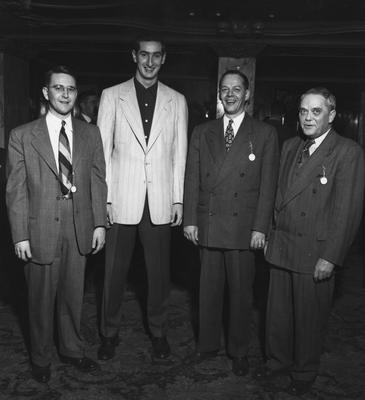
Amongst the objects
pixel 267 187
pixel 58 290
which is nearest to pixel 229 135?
pixel 267 187

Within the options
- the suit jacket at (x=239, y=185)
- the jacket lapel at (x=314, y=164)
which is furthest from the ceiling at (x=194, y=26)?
the jacket lapel at (x=314, y=164)

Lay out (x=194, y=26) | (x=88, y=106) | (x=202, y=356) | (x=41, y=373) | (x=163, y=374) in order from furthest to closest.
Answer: (x=194, y=26), (x=88, y=106), (x=202, y=356), (x=163, y=374), (x=41, y=373)

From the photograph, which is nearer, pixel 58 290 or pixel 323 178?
pixel 323 178

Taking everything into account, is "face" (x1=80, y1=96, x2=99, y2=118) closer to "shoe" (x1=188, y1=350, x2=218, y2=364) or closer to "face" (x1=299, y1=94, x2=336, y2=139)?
"shoe" (x1=188, y1=350, x2=218, y2=364)

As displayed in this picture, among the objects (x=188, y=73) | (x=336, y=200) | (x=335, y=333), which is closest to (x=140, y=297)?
(x=335, y=333)

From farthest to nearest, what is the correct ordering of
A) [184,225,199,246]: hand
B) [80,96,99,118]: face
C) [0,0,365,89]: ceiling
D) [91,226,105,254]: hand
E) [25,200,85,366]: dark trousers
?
[0,0,365,89]: ceiling < [80,96,99,118]: face < [184,225,199,246]: hand < [91,226,105,254]: hand < [25,200,85,366]: dark trousers

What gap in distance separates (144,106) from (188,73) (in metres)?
10.9

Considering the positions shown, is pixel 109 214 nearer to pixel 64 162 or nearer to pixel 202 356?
pixel 64 162

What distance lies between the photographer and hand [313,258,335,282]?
2.64 meters

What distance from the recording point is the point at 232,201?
2.96 m

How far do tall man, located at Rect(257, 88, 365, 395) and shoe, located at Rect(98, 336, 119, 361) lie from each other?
101 cm

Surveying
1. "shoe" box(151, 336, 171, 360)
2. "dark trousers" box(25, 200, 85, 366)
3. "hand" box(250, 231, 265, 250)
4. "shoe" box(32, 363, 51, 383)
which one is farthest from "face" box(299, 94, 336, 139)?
"shoe" box(32, 363, 51, 383)

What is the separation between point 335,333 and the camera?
3754 millimetres

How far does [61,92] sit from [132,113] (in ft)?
1.62
